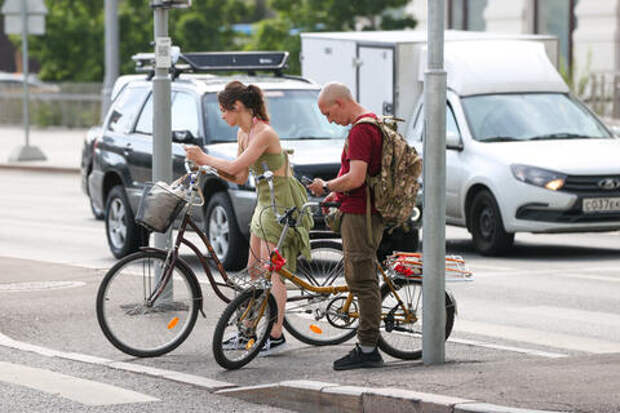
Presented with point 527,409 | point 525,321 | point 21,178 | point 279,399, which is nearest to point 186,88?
point 525,321

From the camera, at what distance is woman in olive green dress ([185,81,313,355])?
28.5 feet

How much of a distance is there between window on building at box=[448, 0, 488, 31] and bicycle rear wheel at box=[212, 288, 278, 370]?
96.1 ft

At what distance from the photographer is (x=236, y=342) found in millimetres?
8297

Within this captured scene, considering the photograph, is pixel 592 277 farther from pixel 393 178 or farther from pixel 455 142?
pixel 393 178

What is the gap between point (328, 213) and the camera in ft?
27.9

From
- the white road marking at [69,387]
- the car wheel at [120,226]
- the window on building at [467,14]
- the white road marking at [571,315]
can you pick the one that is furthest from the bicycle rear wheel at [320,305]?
the window on building at [467,14]

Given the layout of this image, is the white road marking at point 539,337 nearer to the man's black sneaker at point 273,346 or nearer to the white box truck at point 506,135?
the man's black sneaker at point 273,346

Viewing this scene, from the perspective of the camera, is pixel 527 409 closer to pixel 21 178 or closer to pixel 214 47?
pixel 21 178

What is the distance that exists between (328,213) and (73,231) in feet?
30.1

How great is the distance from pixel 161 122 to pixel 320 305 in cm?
240

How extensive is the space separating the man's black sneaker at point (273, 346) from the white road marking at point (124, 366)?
2.16 feet

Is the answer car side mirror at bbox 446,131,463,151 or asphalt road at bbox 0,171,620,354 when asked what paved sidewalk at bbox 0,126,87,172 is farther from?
car side mirror at bbox 446,131,463,151

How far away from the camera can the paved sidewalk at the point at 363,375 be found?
266 inches

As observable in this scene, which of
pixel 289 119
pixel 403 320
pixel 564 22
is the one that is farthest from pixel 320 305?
pixel 564 22
